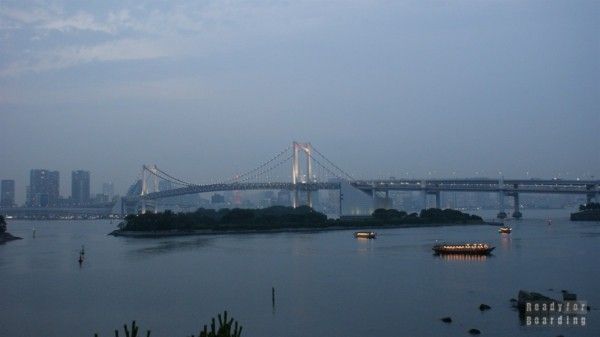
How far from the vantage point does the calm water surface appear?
255 inches

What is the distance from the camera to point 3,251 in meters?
14.7

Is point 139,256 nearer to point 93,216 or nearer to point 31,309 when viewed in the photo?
point 31,309

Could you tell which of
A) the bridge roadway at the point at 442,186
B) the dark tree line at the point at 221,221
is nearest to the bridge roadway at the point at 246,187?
the bridge roadway at the point at 442,186

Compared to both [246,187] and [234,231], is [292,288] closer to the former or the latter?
[234,231]

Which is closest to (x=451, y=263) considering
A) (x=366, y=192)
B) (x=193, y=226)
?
(x=193, y=226)

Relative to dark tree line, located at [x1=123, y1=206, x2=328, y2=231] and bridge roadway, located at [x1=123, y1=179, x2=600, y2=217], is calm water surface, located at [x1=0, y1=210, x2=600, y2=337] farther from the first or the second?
bridge roadway, located at [x1=123, y1=179, x2=600, y2=217]

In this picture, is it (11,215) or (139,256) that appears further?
(11,215)

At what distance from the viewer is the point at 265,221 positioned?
22.3m

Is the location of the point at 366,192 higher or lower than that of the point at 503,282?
higher

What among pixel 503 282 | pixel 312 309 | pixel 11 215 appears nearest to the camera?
pixel 312 309

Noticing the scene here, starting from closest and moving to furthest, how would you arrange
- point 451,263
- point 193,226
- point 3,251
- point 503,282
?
point 503,282, point 451,263, point 3,251, point 193,226

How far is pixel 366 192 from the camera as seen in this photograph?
2761 centimetres

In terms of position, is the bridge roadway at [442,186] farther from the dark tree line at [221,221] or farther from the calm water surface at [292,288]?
the calm water surface at [292,288]

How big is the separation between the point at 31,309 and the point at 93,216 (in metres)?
30.8
